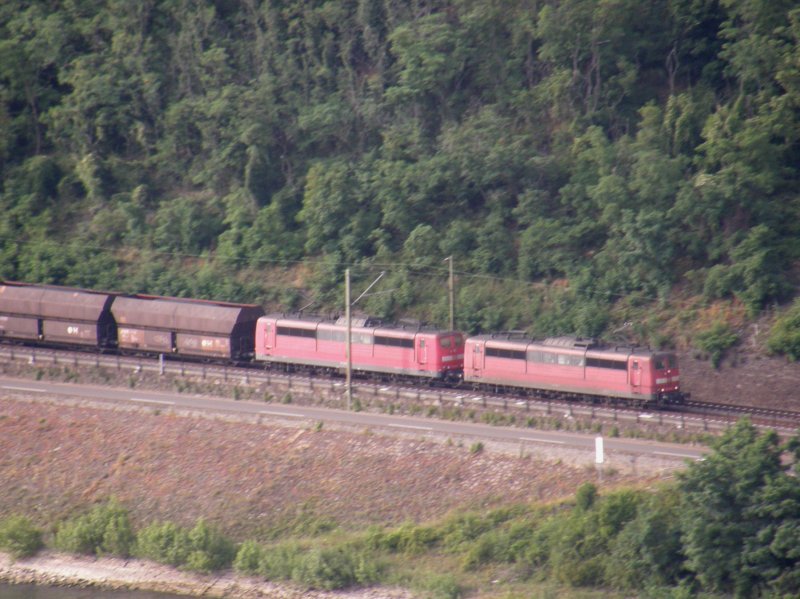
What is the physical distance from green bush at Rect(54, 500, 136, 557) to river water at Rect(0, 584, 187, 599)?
4.88ft

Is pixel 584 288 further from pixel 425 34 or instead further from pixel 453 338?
pixel 425 34

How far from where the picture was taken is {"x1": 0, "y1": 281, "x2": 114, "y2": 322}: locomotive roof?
4684 cm

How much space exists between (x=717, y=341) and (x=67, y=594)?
24.5 metres

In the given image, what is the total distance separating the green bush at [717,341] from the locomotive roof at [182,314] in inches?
687

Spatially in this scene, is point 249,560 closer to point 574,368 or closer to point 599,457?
point 599,457

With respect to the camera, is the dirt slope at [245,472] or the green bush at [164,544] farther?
the dirt slope at [245,472]

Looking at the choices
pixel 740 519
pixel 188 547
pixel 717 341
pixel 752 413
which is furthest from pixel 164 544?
pixel 717 341

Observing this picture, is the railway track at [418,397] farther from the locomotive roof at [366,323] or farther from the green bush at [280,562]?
the green bush at [280,562]

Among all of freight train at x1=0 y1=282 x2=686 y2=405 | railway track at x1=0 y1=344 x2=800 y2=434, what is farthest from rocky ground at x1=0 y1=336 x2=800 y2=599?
freight train at x1=0 y1=282 x2=686 y2=405

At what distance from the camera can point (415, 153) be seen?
173 feet

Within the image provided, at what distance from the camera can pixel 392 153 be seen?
5291 centimetres

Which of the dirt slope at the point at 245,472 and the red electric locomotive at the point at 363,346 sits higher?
the red electric locomotive at the point at 363,346

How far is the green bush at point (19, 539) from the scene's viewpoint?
33562 mm

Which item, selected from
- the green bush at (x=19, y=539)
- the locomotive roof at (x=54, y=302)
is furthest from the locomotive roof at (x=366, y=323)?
the green bush at (x=19, y=539)
